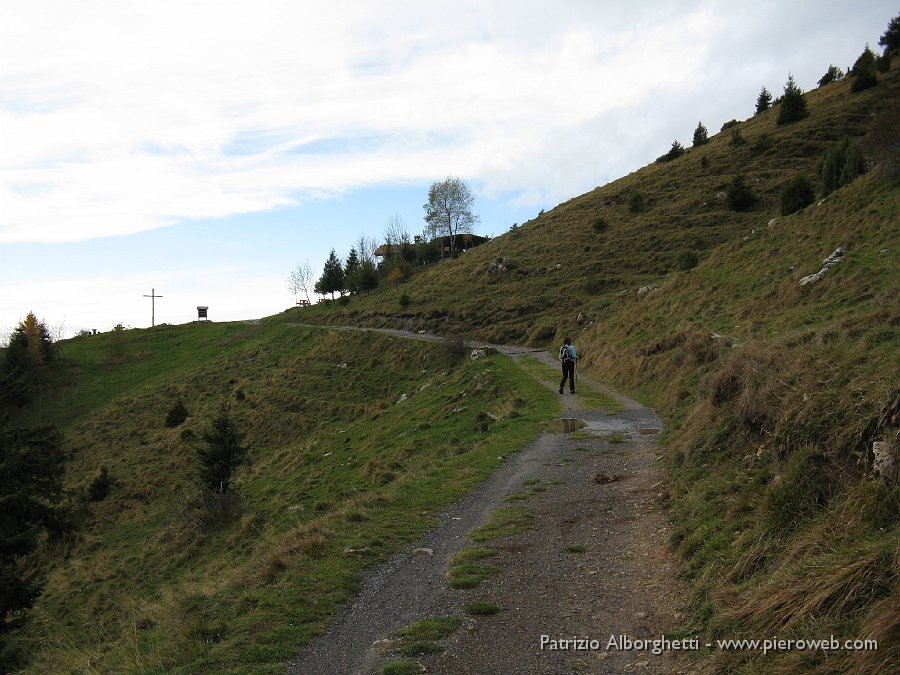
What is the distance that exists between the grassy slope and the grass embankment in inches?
179

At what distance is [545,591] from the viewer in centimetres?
653

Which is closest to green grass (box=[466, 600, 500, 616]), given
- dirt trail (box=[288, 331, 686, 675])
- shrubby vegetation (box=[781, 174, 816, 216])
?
dirt trail (box=[288, 331, 686, 675])

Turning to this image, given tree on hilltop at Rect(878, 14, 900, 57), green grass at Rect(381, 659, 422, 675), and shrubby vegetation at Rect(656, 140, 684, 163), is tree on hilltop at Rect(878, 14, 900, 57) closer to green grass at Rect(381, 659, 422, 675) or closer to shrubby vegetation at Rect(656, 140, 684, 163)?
shrubby vegetation at Rect(656, 140, 684, 163)

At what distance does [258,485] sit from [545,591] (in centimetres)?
2441

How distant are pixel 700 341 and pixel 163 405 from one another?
158 feet

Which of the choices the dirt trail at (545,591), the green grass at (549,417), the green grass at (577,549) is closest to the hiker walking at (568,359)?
the green grass at (549,417)

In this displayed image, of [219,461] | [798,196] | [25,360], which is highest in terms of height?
[798,196]

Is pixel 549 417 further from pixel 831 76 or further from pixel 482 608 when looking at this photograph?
pixel 831 76

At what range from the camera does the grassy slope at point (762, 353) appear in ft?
15.0

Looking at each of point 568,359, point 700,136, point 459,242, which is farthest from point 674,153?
point 568,359

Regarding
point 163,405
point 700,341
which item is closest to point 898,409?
point 700,341

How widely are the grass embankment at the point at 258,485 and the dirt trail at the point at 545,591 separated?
58 centimetres

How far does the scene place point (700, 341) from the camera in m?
19.2

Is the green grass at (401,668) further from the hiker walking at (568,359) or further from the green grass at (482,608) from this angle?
the hiker walking at (568,359)
